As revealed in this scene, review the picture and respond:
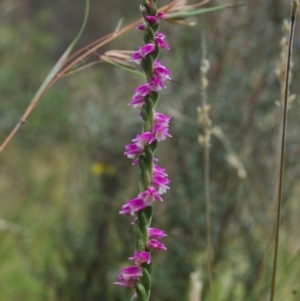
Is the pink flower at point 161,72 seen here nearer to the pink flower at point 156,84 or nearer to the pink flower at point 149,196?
the pink flower at point 156,84

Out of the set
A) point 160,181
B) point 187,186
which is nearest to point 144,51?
point 160,181

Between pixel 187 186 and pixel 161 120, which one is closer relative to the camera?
pixel 161 120

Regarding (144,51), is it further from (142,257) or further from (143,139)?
(142,257)

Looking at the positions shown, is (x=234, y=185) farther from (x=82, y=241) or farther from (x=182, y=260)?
(x=82, y=241)

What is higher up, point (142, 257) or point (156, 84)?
point (156, 84)

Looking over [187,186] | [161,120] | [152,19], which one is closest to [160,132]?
[161,120]

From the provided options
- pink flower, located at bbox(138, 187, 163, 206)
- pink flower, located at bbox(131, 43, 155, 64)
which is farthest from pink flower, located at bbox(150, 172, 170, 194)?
pink flower, located at bbox(131, 43, 155, 64)

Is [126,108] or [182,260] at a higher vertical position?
[126,108]

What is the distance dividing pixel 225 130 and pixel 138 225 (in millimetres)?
1795

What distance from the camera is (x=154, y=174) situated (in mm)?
602

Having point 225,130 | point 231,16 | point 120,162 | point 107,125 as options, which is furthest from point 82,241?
point 231,16

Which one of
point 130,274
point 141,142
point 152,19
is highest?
point 152,19

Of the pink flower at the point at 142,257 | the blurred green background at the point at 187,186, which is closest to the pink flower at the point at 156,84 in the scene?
the pink flower at the point at 142,257

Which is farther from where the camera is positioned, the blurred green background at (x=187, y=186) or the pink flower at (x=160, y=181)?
the blurred green background at (x=187, y=186)
